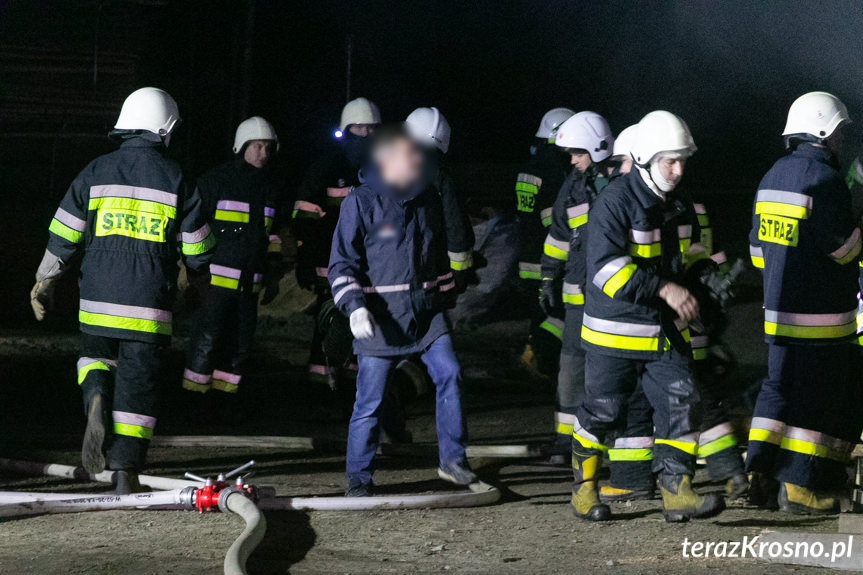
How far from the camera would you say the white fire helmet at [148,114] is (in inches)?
219

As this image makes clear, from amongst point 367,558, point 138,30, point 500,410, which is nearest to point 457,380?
point 367,558

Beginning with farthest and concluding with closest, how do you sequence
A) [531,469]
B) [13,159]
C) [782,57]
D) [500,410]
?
[782,57], [13,159], [500,410], [531,469]

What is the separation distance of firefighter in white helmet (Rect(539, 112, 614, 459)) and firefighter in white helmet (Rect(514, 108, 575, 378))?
12.5 inches

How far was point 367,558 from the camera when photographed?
4531mm

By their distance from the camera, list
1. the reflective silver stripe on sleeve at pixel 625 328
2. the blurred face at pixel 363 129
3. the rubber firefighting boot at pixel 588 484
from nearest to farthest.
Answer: the reflective silver stripe on sleeve at pixel 625 328 → the rubber firefighting boot at pixel 588 484 → the blurred face at pixel 363 129

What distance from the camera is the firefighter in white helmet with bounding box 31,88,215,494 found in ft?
17.8

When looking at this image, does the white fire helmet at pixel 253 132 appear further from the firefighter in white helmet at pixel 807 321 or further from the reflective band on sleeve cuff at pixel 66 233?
the firefighter in white helmet at pixel 807 321

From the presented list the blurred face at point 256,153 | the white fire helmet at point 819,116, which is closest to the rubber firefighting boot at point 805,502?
the white fire helmet at point 819,116

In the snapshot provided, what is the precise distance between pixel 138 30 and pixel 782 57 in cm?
1186

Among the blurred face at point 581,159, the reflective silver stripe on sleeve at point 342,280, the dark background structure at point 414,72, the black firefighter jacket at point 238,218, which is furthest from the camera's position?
the dark background structure at point 414,72

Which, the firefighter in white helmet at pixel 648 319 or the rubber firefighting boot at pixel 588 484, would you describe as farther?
the rubber firefighting boot at pixel 588 484

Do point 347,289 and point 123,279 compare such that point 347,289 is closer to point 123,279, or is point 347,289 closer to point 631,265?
point 123,279

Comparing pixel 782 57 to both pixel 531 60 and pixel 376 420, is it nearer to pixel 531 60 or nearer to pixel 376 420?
pixel 531 60

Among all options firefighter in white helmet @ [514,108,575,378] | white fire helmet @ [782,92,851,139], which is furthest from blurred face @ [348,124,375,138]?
white fire helmet @ [782,92,851,139]
